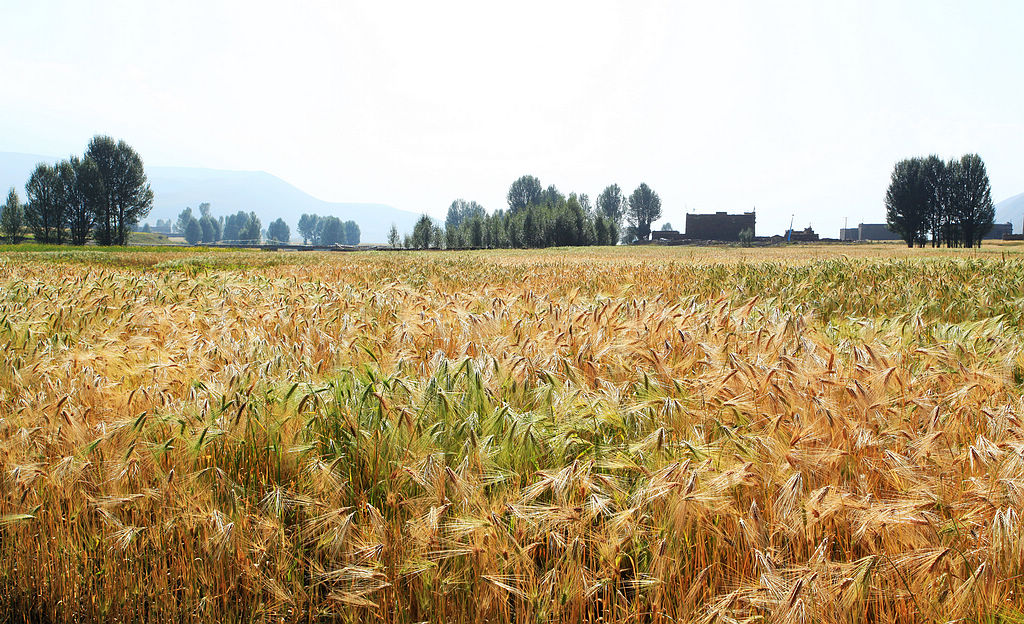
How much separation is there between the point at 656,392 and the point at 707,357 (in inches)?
33.8

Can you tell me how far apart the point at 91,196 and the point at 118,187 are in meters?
4.02

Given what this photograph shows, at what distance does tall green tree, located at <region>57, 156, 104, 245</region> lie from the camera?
79.7 m

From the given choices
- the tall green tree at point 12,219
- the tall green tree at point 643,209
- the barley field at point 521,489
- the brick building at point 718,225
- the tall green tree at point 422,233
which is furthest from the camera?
the tall green tree at point 643,209

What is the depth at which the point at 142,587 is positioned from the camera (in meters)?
1.89

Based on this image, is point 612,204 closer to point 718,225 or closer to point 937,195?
point 718,225

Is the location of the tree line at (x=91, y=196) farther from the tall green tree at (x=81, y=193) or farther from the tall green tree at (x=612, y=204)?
the tall green tree at (x=612, y=204)

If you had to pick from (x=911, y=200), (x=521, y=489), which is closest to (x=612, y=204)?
(x=911, y=200)

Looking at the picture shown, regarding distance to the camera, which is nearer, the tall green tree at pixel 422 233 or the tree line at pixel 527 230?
the tree line at pixel 527 230

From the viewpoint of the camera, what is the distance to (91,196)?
262 feet

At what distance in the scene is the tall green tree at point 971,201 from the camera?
7906cm

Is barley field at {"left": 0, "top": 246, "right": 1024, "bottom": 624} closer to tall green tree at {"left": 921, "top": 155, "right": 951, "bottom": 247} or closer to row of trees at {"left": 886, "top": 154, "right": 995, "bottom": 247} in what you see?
row of trees at {"left": 886, "top": 154, "right": 995, "bottom": 247}

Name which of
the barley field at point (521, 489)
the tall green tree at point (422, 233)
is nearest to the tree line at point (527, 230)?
the tall green tree at point (422, 233)

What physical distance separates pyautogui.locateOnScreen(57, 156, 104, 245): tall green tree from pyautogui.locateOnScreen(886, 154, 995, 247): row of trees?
113 metres

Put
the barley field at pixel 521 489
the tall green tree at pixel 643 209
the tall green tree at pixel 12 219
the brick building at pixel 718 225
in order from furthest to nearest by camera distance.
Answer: the tall green tree at pixel 643 209 < the brick building at pixel 718 225 < the tall green tree at pixel 12 219 < the barley field at pixel 521 489
